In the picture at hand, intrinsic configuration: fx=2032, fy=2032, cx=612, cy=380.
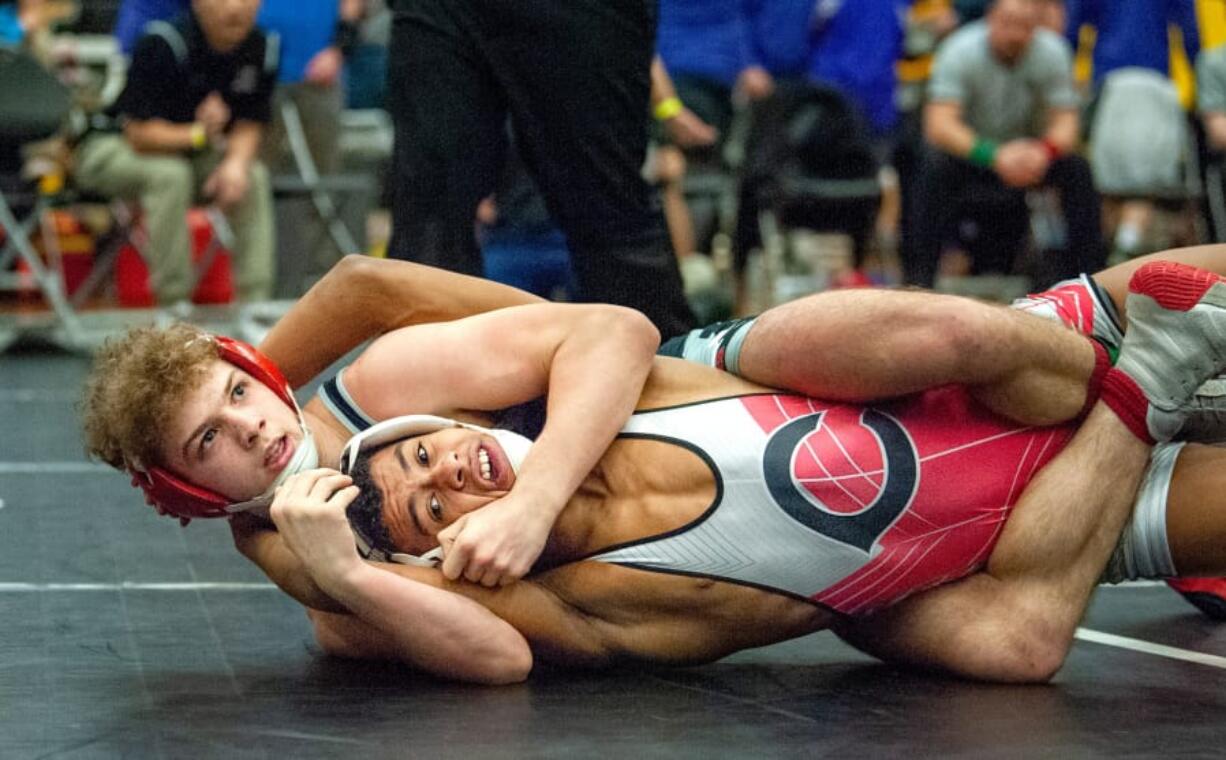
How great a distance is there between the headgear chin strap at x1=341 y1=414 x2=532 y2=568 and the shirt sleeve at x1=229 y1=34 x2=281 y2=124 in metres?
4.89

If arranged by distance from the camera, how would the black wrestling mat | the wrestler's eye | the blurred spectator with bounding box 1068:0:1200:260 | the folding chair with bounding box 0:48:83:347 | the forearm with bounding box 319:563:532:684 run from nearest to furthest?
1. the black wrestling mat
2. the forearm with bounding box 319:563:532:684
3. the wrestler's eye
4. the folding chair with bounding box 0:48:83:347
5. the blurred spectator with bounding box 1068:0:1200:260

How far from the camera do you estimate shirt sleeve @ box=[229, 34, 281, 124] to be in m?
7.23

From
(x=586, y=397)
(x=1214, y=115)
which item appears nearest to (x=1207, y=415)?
(x=586, y=397)

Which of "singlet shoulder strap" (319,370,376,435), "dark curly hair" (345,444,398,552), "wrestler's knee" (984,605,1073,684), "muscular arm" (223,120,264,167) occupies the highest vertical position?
"singlet shoulder strap" (319,370,376,435)

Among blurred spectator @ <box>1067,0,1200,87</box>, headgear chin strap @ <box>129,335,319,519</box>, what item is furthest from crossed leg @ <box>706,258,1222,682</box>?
blurred spectator @ <box>1067,0,1200,87</box>

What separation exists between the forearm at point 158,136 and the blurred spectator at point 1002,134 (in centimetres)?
258

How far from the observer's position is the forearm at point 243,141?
7254 mm

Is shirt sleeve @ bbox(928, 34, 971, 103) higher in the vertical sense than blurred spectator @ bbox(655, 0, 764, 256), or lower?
higher

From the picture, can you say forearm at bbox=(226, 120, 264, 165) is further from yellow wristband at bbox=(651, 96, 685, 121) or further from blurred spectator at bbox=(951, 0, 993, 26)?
blurred spectator at bbox=(951, 0, 993, 26)

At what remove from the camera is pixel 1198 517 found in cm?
263

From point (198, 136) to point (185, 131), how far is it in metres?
0.05

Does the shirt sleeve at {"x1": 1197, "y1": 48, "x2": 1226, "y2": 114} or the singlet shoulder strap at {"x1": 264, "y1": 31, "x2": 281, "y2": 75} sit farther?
the shirt sleeve at {"x1": 1197, "y1": 48, "x2": 1226, "y2": 114}

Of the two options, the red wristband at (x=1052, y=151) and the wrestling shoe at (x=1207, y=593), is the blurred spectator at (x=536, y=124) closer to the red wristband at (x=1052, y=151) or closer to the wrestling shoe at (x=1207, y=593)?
the wrestling shoe at (x=1207, y=593)

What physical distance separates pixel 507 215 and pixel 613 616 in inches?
159
